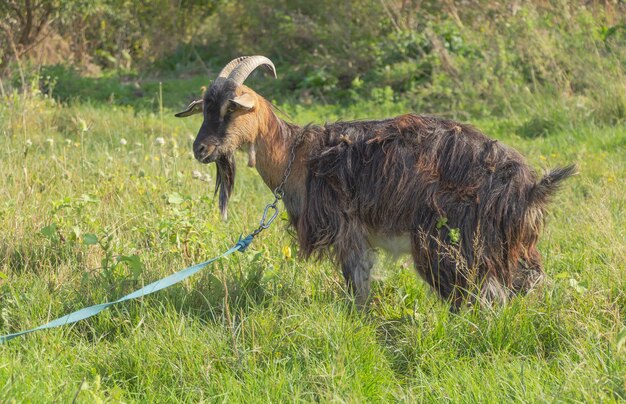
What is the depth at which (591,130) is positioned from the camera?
870cm

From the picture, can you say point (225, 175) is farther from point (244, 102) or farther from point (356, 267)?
point (356, 267)

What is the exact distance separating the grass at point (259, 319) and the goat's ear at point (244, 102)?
36.0 inches

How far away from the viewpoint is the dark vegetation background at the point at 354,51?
33.6ft

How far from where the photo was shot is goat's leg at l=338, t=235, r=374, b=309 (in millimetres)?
4711

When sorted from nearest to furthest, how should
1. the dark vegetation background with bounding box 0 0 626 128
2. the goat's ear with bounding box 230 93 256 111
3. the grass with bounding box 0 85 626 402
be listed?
1. the grass with bounding box 0 85 626 402
2. the goat's ear with bounding box 230 93 256 111
3. the dark vegetation background with bounding box 0 0 626 128

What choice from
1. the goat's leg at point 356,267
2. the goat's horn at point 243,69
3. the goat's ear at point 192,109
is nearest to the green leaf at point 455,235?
the goat's leg at point 356,267

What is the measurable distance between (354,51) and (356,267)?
8117mm

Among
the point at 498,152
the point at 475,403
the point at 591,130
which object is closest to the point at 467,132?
the point at 498,152

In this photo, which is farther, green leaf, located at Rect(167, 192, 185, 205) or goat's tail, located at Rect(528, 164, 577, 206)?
green leaf, located at Rect(167, 192, 185, 205)

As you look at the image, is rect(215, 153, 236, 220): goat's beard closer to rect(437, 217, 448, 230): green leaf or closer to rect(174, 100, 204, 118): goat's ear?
rect(174, 100, 204, 118): goat's ear

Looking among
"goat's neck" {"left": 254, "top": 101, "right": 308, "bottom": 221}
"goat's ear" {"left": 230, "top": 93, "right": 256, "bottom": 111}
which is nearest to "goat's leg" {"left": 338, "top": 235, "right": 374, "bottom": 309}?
"goat's neck" {"left": 254, "top": 101, "right": 308, "bottom": 221}

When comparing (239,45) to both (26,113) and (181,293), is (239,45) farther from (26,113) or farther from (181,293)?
(181,293)

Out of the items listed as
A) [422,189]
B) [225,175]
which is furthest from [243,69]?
[422,189]

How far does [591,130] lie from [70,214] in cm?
554
